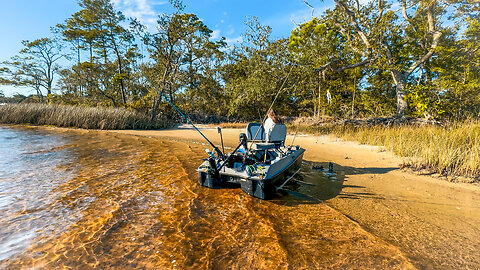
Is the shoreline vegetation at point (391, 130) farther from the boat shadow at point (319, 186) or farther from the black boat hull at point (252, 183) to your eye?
the black boat hull at point (252, 183)

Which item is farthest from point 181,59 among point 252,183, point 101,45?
point 252,183

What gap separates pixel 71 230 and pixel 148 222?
1084 mm

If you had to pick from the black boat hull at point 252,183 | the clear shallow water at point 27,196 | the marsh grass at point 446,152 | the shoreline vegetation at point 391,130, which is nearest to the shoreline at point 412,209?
the marsh grass at point 446,152

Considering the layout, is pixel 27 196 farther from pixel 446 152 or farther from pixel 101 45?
pixel 101 45

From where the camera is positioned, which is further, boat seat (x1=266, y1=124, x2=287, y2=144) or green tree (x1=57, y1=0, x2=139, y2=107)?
green tree (x1=57, y1=0, x2=139, y2=107)

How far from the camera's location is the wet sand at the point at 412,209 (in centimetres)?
289

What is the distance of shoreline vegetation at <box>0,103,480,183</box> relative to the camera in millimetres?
5992

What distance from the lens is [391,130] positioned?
10711mm

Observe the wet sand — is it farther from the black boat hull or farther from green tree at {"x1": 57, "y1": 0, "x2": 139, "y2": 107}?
green tree at {"x1": 57, "y1": 0, "x2": 139, "y2": 107}

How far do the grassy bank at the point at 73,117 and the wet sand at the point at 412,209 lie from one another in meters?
17.8

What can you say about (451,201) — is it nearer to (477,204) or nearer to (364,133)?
(477,204)

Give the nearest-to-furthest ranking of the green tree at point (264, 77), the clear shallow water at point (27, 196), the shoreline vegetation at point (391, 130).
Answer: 1. the clear shallow water at point (27, 196)
2. the shoreline vegetation at point (391, 130)
3. the green tree at point (264, 77)

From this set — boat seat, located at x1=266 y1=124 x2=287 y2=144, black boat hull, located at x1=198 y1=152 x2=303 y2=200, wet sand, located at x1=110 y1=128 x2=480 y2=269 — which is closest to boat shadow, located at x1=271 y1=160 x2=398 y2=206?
wet sand, located at x1=110 y1=128 x2=480 y2=269

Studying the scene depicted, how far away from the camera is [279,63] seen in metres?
14.9
